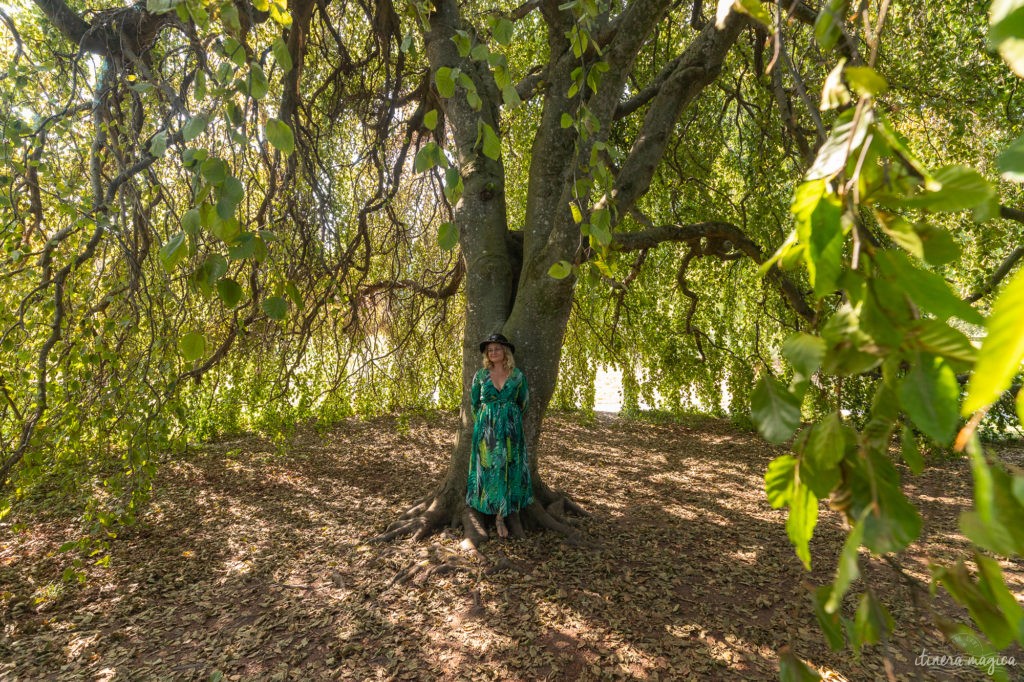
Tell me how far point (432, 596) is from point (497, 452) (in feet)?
3.03

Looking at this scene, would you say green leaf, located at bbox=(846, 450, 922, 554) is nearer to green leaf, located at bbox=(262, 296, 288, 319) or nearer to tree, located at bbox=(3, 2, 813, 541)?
green leaf, located at bbox=(262, 296, 288, 319)

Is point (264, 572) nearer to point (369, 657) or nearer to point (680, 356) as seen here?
point (369, 657)

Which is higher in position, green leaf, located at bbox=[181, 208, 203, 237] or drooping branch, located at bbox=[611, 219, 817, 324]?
drooping branch, located at bbox=[611, 219, 817, 324]

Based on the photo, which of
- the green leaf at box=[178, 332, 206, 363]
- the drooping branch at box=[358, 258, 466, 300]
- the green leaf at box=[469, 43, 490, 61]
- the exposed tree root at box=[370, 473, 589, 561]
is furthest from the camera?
the drooping branch at box=[358, 258, 466, 300]

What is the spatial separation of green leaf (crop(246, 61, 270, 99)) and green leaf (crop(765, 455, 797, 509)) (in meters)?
0.97

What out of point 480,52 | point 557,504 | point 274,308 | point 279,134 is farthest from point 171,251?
point 557,504

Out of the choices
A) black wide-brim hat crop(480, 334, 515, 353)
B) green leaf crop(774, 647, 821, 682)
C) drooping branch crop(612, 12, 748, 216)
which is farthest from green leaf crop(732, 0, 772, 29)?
black wide-brim hat crop(480, 334, 515, 353)

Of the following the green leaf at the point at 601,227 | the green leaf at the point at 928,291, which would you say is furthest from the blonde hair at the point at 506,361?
the green leaf at the point at 928,291

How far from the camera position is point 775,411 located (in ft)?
1.58

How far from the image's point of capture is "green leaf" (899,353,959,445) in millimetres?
362

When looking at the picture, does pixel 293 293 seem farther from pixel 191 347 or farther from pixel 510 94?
pixel 510 94

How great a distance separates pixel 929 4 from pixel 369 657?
248 inches

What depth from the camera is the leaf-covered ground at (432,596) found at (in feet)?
7.88

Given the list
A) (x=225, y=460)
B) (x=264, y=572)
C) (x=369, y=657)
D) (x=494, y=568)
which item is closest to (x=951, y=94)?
(x=494, y=568)
